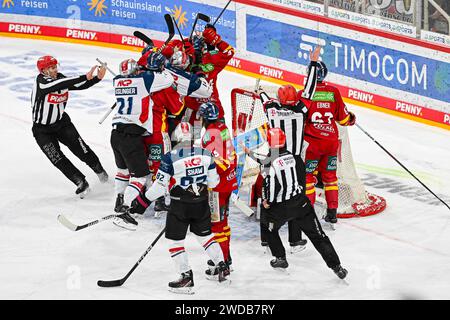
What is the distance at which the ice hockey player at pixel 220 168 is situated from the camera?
7.60 meters

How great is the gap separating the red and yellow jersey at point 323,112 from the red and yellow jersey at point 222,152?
1055mm

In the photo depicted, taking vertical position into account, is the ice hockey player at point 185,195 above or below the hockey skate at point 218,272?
above

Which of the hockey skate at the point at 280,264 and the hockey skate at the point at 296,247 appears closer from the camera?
the hockey skate at the point at 280,264

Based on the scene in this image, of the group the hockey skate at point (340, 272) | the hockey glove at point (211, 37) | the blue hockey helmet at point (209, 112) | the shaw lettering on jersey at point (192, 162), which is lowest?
the hockey skate at point (340, 272)

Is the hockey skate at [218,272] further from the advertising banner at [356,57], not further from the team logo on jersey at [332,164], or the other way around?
the advertising banner at [356,57]

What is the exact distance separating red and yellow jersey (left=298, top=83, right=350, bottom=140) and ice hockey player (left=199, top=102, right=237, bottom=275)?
3.50 feet

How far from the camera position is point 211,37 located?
969 cm

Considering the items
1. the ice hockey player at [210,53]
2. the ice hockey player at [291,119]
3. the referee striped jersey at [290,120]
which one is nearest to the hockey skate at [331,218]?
the ice hockey player at [291,119]

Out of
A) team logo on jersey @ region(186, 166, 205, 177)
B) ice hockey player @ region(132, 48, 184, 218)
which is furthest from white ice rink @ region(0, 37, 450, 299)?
team logo on jersey @ region(186, 166, 205, 177)

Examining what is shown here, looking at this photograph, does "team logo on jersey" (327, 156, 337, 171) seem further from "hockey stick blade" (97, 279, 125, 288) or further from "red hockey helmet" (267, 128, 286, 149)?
"hockey stick blade" (97, 279, 125, 288)

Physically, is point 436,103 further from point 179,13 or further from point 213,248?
point 213,248

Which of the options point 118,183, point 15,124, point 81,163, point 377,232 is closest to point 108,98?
point 15,124

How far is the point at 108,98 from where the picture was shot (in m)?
12.6
